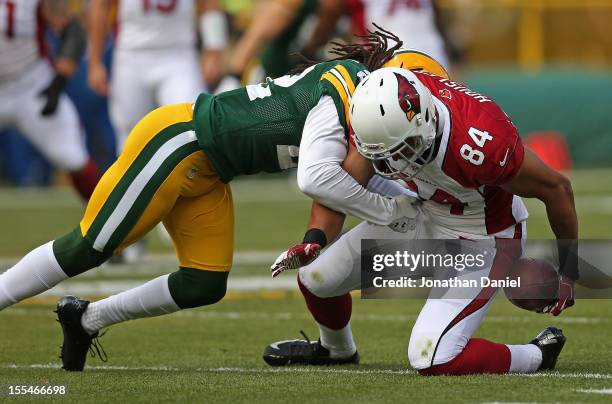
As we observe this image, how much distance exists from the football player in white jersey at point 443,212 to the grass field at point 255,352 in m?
0.14

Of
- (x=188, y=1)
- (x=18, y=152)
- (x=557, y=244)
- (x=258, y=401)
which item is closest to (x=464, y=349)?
(x=557, y=244)

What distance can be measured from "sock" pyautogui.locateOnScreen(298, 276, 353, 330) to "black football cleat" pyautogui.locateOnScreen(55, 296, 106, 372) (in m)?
0.88

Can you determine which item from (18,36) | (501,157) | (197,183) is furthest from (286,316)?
(18,36)

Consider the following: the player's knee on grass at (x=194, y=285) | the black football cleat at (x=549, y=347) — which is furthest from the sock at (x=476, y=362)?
the player's knee on grass at (x=194, y=285)

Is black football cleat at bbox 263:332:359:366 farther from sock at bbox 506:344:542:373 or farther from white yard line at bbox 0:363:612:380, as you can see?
sock at bbox 506:344:542:373

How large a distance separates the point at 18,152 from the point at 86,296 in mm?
9710

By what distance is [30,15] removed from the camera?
824 centimetres

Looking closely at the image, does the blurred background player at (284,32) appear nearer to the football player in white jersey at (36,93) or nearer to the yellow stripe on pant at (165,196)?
the football player in white jersey at (36,93)

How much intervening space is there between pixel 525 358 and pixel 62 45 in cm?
494

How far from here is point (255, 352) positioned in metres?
5.65

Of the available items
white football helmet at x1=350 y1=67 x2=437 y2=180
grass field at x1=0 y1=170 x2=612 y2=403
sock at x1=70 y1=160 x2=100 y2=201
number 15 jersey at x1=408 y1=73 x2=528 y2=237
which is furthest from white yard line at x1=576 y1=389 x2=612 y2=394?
sock at x1=70 y1=160 x2=100 y2=201

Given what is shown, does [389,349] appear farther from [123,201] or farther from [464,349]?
[123,201]

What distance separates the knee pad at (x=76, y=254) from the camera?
194 inches

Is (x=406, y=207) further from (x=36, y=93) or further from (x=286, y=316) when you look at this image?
(x=36, y=93)
